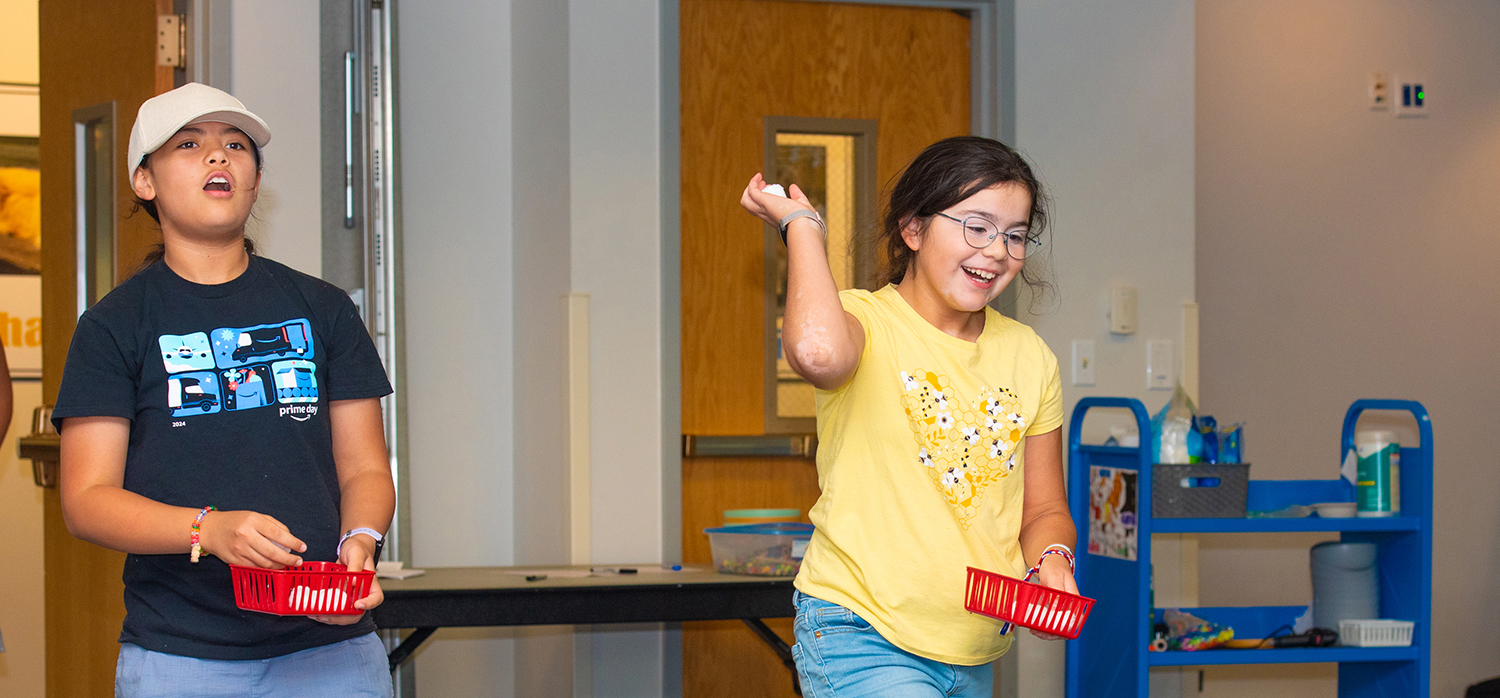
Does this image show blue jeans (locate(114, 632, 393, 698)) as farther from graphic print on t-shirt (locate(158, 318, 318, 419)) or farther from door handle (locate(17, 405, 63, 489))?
door handle (locate(17, 405, 63, 489))

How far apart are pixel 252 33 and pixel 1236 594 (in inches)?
134

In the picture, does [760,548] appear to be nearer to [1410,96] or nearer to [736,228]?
[736,228]

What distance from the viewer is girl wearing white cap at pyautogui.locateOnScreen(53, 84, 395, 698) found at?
52.1 inches

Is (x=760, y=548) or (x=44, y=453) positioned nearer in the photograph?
(x=760, y=548)

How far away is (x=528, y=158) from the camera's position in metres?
3.28

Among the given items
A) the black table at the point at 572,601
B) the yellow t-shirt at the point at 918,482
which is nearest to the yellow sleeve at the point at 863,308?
the yellow t-shirt at the point at 918,482

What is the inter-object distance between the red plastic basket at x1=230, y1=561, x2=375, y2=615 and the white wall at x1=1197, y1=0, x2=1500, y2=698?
3.33m

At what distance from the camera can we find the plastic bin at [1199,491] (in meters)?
2.96

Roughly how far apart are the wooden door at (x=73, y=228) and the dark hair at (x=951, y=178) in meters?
1.82

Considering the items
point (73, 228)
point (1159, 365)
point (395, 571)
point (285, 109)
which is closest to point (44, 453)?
point (73, 228)

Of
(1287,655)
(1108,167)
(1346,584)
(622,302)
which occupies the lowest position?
(1287,655)

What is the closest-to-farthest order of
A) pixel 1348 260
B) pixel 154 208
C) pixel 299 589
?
1. pixel 299 589
2. pixel 154 208
3. pixel 1348 260

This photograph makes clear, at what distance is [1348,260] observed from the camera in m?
4.19

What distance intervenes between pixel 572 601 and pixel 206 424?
57.9 inches
